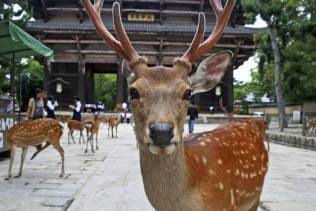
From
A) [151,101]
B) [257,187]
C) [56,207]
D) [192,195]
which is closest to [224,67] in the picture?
[151,101]

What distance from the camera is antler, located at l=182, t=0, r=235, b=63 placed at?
2.82 m

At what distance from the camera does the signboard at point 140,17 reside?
3138 centimetres

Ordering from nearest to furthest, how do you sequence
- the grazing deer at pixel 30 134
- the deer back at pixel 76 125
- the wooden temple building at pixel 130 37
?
1. the grazing deer at pixel 30 134
2. the deer back at pixel 76 125
3. the wooden temple building at pixel 130 37

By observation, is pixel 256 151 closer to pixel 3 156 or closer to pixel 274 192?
pixel 274 192

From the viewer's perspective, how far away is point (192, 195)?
262 centimetres

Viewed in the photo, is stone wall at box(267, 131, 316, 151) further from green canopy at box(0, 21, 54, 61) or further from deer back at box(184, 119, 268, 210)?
deer back at box(184, 119, 268, 210)

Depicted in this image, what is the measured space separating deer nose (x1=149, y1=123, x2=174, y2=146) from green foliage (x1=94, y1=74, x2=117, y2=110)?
53160mm

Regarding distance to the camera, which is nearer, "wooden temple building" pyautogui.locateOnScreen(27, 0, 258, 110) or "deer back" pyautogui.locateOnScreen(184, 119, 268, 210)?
"deer back" pyautogui.locateOnScreen(184, 119, 268, 210)

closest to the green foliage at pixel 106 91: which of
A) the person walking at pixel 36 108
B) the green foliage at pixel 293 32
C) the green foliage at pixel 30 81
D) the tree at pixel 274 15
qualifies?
the green foliage at pixel 30 81

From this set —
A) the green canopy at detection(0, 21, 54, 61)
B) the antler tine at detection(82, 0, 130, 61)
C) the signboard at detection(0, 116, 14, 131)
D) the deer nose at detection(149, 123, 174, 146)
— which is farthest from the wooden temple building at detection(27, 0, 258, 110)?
the deer nose at detection(149, 123, 174, 146)

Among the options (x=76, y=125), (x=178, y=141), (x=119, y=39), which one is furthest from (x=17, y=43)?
(x=178, y=141)

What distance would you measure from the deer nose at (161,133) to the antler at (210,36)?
0.70 metres

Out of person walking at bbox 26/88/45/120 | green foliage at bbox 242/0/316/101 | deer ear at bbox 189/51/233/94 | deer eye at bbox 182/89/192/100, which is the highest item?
green foliage at bbox 242/0/316/101

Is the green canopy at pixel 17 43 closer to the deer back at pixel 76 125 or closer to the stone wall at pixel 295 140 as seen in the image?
the deer back at pixel 76 125
